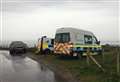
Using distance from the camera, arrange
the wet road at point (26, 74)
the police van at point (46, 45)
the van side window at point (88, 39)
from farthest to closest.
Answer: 1. the police van at point (46, 45)
2. the van side window at point (88, 39)
3. the wet road at point (26, 74)

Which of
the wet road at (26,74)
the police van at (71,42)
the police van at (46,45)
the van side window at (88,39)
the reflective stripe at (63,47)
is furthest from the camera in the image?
the police van at (46,45)

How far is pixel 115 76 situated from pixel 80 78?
1.61 meters

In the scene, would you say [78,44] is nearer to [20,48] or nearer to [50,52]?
[50,52]

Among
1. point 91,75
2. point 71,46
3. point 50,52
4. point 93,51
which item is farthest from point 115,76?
point 50,52

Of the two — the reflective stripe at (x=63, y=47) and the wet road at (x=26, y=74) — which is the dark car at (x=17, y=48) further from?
the wet road at (x=26, y=74)

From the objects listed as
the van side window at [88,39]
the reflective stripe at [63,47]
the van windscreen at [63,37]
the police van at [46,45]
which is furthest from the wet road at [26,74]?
the police van at [46,45]

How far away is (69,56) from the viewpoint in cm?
2906

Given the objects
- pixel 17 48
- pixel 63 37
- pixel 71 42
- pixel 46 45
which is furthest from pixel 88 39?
pixel 17 48

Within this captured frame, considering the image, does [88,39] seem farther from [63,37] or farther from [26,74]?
[26,74]

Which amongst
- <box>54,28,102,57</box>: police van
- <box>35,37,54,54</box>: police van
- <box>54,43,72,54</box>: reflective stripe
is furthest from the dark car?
<box>54,43,72,54</box>: reflective stripe

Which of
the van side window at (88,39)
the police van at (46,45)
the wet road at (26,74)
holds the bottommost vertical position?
the wet road at (26,74)

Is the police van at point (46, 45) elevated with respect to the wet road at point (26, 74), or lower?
elevated

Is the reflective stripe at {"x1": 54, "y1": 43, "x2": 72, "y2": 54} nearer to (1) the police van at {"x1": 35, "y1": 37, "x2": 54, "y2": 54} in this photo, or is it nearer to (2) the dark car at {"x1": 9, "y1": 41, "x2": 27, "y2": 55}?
(1) the police van at {"x1": 35, "y1": 37, "x2": 54, "y2": 54}

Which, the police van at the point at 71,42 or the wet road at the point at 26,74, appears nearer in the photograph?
the wet road at the point at 26,74
